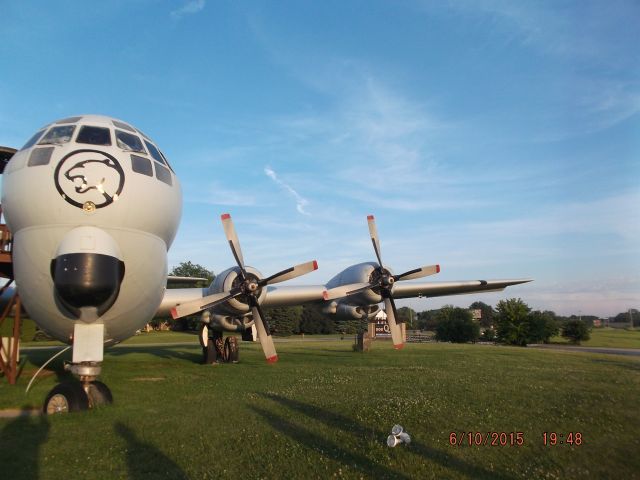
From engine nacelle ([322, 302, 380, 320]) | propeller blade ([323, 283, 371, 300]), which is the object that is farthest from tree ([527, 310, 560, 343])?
propeller blade ([323, 283, 371, 300])

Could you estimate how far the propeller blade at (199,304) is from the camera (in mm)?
11922

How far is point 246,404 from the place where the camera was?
8.79 meters

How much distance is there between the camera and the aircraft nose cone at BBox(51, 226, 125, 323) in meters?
6.57

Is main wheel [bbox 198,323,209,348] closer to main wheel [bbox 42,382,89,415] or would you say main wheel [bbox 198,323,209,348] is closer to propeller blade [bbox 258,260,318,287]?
propeller blade [bbox 258,260,318,287]

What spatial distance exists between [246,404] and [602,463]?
599cm

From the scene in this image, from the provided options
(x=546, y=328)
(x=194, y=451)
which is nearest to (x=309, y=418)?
(x=194, y=451)

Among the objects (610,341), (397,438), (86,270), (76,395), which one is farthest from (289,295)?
(610,341)

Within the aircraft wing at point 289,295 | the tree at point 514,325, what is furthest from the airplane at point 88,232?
the tree at point 514,325

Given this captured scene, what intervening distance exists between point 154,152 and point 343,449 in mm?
6395

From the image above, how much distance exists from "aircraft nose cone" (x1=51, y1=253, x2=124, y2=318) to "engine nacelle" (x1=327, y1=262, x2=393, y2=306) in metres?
11.2

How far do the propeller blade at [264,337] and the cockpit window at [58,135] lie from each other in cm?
717

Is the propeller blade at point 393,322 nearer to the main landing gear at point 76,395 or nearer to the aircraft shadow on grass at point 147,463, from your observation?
the main landing gear at point 76,395

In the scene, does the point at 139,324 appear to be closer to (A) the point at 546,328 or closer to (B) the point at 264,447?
(B) the point at 264,447

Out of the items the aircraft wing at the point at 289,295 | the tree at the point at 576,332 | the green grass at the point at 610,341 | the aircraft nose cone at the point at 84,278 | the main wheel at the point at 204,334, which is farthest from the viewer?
the tree at the point at 576,332
